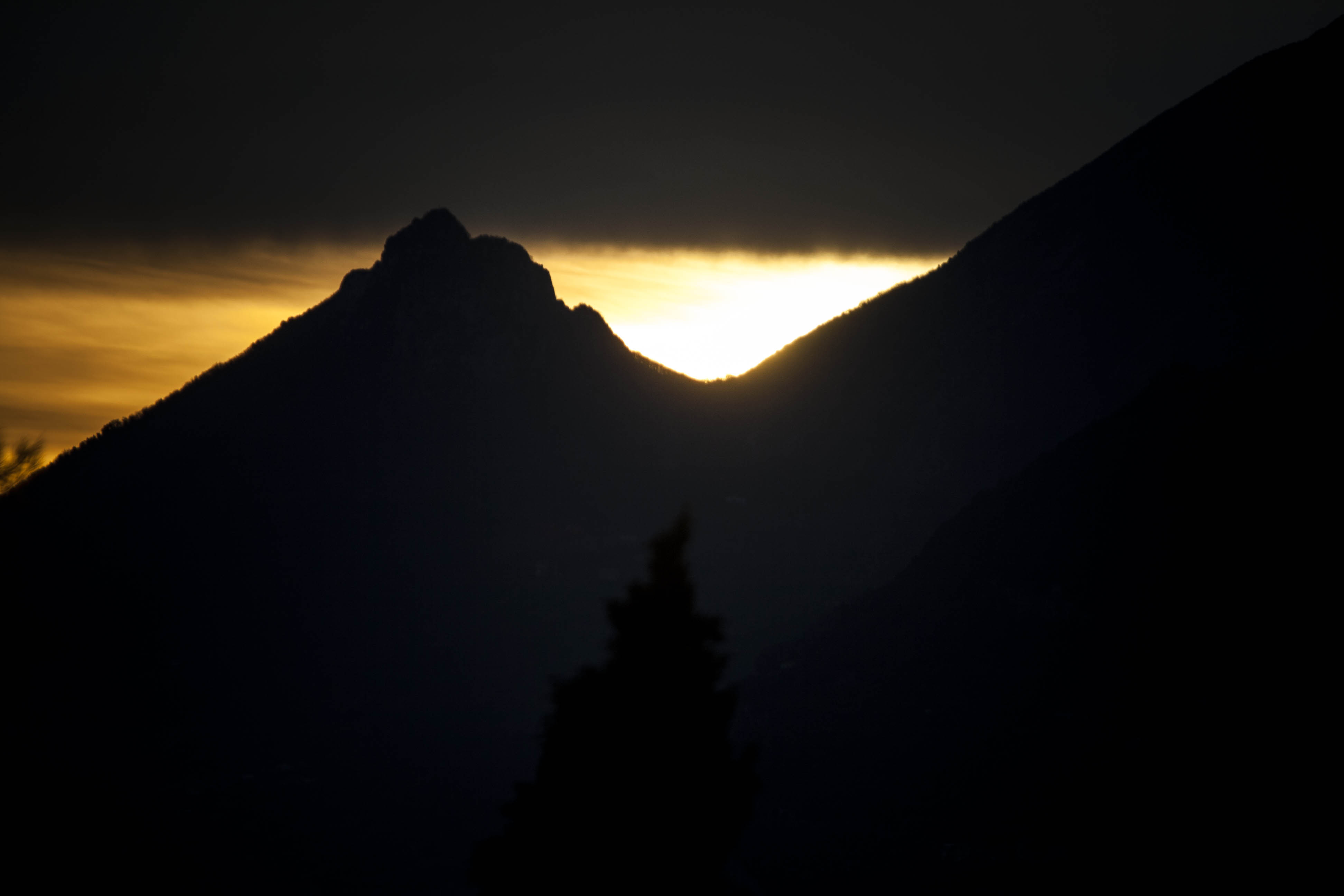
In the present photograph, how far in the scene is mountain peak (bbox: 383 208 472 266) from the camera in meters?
160

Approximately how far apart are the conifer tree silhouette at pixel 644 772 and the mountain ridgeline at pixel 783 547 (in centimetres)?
1911

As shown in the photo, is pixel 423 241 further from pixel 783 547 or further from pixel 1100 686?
pixel 1100 686

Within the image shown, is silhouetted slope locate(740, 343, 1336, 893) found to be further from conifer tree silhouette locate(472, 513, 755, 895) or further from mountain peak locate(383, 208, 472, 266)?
mountain peak locate(383, 208, 472, 266)

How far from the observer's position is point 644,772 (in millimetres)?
11383

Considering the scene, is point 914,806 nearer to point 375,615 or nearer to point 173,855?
point 173,855

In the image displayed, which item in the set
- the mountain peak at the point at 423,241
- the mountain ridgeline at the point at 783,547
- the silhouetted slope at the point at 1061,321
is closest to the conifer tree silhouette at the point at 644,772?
the mountain ridgeline at the point at 783,547

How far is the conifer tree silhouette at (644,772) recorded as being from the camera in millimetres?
11383

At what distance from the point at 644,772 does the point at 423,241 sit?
164 m

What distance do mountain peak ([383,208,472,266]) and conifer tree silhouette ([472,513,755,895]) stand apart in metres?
160

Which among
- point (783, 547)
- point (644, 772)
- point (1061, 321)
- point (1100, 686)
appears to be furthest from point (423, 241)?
point (644, 772)

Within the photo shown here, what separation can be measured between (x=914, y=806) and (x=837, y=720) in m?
14.3

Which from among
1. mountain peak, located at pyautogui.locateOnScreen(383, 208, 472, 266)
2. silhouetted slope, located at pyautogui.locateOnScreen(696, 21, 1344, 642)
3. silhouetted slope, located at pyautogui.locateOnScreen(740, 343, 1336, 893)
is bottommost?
silhouetted slope, located at pyautogui.locateOnScreen(740, 343, 1336, 893)

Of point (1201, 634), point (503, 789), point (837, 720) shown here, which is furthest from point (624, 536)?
point (1201, 634)

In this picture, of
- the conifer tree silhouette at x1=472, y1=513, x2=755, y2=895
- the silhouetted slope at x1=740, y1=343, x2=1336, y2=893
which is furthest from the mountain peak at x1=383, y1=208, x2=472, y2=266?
the conifer tree silhouette at x1=472, y1=513, x2=755, y2=895
